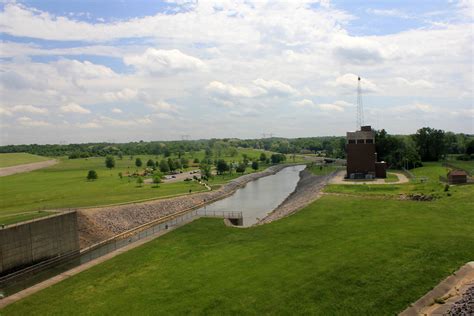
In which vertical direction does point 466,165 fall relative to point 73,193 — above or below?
above

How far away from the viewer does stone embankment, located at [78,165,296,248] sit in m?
44.2

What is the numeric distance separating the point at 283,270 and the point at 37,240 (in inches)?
957

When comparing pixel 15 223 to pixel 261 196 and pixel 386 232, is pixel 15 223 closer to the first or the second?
pixel 386 232

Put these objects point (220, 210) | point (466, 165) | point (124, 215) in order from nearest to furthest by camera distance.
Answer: point (124, 215) → point (220, 210) → point (466, 165)

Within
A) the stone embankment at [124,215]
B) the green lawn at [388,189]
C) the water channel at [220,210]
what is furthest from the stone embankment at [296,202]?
the stone embankment at [124,215]

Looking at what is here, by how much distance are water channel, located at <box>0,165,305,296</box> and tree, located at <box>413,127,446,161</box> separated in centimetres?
3886

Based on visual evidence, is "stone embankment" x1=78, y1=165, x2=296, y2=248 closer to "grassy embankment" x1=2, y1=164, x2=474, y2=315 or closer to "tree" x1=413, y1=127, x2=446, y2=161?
"grassy embankment" x1=2, y1=164, x2=474, y2=315

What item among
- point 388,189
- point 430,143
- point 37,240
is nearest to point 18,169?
point 37,240

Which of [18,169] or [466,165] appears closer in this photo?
[466,165]

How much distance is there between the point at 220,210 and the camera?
6506 centimetres

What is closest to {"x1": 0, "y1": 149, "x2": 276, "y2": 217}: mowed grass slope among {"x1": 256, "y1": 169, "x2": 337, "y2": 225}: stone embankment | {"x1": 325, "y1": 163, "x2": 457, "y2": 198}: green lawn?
{"x1": 256, "y1": 169, "x2": 337, "y2": 225}: stone embankment

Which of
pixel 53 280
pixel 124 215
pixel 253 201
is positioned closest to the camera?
pixel 53 280

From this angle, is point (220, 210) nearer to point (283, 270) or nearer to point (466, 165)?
point (283, 270)

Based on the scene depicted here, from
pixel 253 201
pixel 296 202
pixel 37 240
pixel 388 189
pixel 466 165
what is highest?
pixel 466 165
